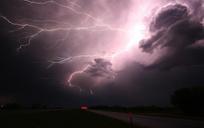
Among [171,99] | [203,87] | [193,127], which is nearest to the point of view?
[193,127]

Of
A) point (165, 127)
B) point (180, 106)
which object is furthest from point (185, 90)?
point (165, 127)

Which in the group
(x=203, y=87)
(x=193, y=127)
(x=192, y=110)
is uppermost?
(x=203, y=87)

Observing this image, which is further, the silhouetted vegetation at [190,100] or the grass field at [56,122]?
the silhouetted vegetation at [190,100]

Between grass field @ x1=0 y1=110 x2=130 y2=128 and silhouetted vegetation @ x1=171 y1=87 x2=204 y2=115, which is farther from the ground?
silhouetted vegetation @ x1=171 y1=87 x2=204 y2=115

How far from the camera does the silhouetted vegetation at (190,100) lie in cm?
5009

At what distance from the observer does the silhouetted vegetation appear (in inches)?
1972

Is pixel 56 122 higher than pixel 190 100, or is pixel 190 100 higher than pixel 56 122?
pixel 190 100

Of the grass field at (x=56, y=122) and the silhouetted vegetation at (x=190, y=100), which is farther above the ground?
the silhouetted vegetation at (x=190, y=100)

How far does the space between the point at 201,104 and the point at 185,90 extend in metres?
5.98

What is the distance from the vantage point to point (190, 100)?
168ft

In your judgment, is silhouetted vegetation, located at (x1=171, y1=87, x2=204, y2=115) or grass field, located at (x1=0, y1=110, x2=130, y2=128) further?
silhouetted vegetation, located at (x1=171, y1=87, x2=204, y2=115)

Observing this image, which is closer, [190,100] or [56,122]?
[56,122]

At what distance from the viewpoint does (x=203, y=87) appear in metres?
53.3

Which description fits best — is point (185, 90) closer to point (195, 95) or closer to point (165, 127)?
point (195, 95)
